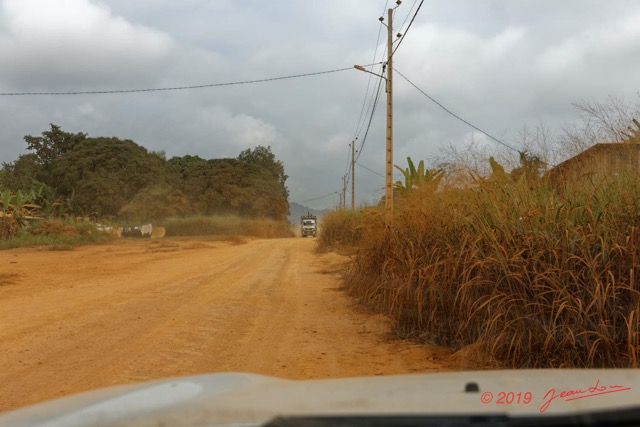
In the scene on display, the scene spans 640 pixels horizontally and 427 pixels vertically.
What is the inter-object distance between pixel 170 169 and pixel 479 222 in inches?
2163

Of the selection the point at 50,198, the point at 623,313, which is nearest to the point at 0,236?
the point at 50,198

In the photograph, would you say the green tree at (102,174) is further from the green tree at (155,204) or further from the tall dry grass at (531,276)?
the tall dry grass at (531,276)

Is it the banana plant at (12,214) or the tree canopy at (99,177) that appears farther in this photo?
the tree canopy at (99,177)

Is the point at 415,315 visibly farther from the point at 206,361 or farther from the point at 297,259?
the point at 297,259

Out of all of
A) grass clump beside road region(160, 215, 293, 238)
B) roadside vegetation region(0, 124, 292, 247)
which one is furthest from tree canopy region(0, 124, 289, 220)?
grass clump beside road region(160, 215, 293, 238)

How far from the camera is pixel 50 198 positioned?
143ft

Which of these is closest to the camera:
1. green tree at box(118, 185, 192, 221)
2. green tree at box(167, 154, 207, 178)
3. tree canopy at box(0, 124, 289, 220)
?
tree canopy at box(0, 124, 289, 220)

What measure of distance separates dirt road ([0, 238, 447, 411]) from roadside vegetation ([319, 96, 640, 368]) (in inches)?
Answer: 26.3

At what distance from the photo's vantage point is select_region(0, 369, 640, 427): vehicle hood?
6.08 ft

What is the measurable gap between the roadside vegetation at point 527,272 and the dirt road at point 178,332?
667 mm
